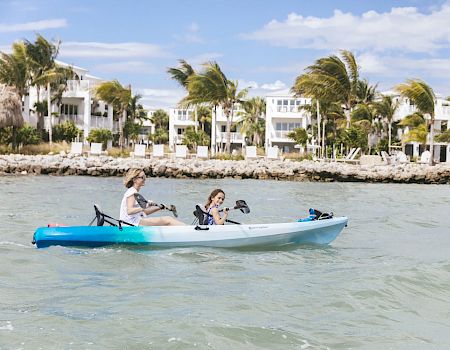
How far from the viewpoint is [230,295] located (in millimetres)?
7559

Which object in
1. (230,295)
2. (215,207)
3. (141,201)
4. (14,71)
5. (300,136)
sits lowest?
(230,295)

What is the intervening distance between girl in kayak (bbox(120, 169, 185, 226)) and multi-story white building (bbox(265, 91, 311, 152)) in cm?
5066

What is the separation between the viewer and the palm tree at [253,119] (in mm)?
68438

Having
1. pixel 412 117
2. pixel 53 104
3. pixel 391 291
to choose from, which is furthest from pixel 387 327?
pixel 53 104

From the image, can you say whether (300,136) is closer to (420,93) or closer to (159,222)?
(420,93)

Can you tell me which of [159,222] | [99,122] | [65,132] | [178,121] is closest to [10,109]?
[65,132]

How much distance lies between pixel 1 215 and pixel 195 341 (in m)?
10.7

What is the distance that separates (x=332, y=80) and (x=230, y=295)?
33463 mm

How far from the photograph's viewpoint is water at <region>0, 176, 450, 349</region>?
6.01m

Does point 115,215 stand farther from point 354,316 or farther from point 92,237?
point 354,316

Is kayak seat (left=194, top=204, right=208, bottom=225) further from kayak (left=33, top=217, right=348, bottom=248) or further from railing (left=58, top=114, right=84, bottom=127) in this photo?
railing (left=58, top=114, right=84, bottom=127)

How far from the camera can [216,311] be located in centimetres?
684

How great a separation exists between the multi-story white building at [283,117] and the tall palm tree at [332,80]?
2029 centimetres

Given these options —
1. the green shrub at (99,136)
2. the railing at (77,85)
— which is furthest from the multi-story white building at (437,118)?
the railing at (77,85)
